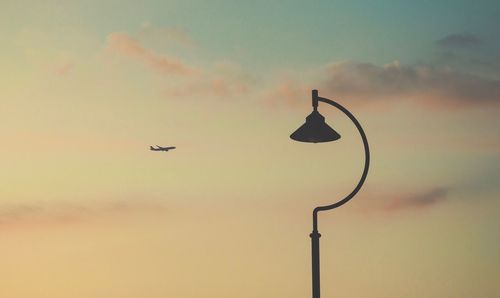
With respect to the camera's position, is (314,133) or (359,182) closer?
(359,182)

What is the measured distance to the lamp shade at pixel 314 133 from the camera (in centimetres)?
1694

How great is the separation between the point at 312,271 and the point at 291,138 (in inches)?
126

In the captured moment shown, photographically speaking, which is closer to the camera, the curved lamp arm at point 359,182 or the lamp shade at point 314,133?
the curved lamp arm at point 359,182

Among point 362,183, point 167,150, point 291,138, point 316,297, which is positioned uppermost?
point 167,150

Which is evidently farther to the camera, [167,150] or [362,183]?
[167,150]

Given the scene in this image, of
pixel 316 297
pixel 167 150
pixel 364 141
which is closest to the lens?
pixel 316 297

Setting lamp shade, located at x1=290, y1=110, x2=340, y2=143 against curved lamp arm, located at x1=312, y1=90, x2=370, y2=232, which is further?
lamp shade, located at x1=290, y1=110, x2=340, y2=143

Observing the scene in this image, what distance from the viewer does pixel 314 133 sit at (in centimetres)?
1694

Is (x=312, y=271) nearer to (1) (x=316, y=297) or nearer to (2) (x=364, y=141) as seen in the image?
(1) (x=316, y=297)

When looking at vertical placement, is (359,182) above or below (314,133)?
below

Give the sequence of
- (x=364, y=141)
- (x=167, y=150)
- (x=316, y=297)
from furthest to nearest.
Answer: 1. (x=167, y=150)
2. (x=364, y=141)
3. (x=316, y=297)

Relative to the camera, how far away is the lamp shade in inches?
667

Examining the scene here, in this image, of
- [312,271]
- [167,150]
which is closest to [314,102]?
[312,271]

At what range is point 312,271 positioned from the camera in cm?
1557
